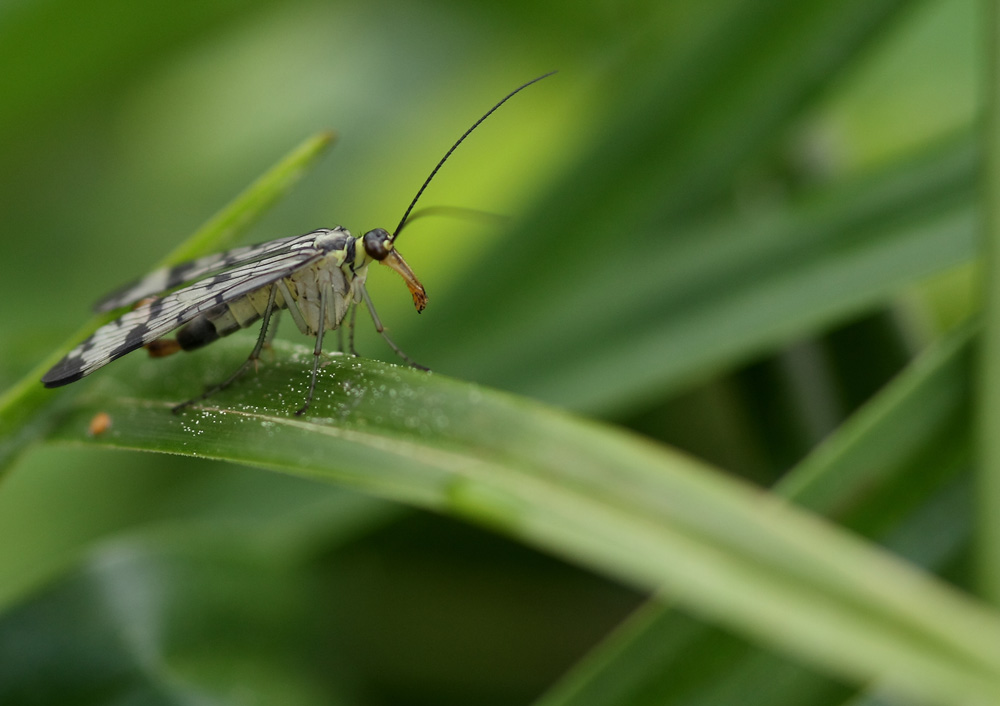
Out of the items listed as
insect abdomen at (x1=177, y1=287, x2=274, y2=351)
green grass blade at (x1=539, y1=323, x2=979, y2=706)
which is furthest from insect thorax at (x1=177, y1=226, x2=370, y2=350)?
green grass blade at (x1=539, y1=323, x2=979, y2=706)

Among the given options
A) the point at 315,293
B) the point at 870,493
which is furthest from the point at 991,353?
the point at 315,293

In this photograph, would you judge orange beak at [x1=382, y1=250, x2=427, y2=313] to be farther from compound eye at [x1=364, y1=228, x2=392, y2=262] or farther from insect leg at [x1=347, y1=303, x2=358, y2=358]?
insect leg at [x1=347, y1=303, x2=358, y2=358]

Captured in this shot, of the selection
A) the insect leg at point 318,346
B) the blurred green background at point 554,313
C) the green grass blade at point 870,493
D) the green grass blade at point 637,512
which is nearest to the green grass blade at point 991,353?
the green grass blade at point 870,493

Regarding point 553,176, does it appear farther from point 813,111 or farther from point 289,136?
point 289,136

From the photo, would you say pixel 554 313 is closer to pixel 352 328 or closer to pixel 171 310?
pixel 352 328

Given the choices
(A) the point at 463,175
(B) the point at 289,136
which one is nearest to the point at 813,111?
(A) the point at 463,175

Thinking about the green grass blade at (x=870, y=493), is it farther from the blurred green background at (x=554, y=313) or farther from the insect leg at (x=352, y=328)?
the insect leg at (x=352, y=328)
